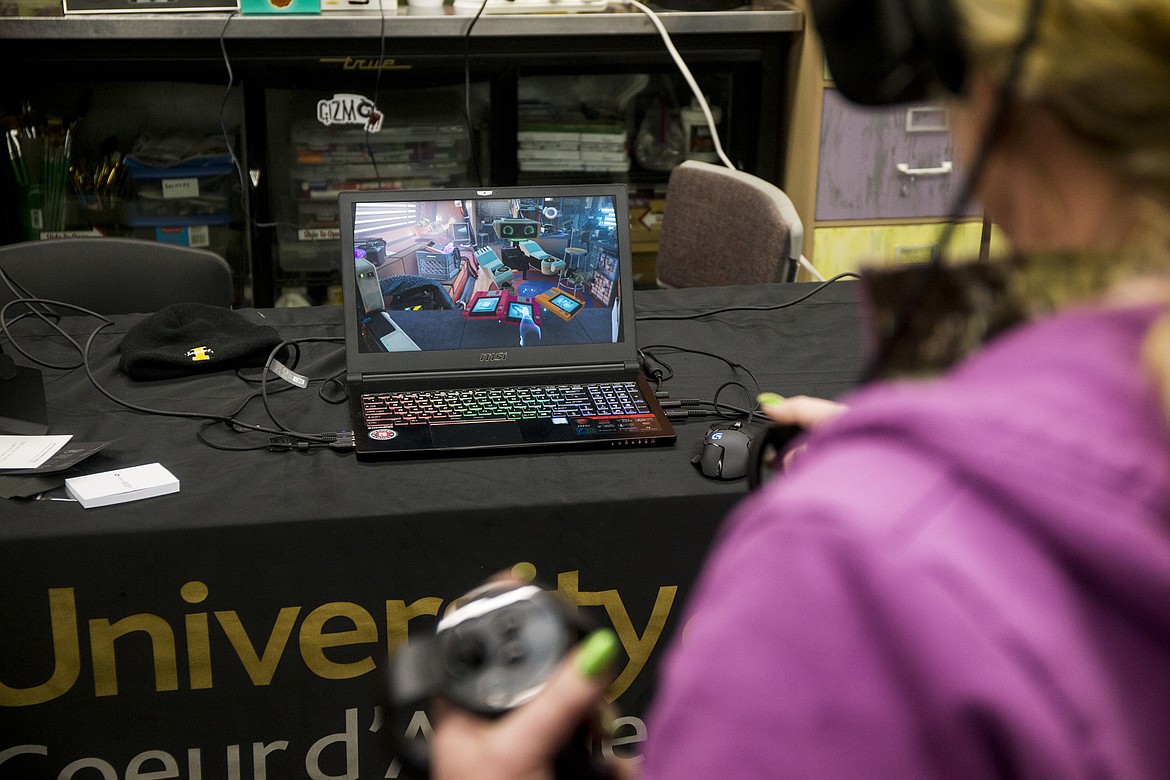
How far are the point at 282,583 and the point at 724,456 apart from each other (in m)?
0.53

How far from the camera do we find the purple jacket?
352 millimetres

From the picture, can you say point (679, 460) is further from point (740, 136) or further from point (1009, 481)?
point (740, 136)

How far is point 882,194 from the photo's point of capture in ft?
10.2

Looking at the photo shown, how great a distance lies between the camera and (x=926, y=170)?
3.07 m

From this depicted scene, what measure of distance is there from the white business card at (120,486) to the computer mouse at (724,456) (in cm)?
61

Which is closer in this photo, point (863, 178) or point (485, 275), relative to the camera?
point (485, 275)

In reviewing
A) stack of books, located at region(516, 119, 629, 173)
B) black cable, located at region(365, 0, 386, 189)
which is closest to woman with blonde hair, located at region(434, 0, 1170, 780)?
black cable, located at region(365, 0, 386, 189)

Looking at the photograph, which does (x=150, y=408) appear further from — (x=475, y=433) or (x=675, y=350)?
(x=675, y=350)

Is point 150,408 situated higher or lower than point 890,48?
lower

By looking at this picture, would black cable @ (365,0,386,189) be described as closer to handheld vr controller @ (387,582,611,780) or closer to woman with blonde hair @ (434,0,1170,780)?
handheld vr controller @ (387,582,611,780)

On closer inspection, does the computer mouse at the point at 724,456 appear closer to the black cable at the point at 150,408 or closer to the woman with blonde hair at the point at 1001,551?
the black cable at the point at 150,408

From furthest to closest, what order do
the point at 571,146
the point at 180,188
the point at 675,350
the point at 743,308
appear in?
the point at 571,146
the point at 180,188
the point at 743,308
the point at 675,350

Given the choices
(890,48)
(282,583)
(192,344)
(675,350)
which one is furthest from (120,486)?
(890,48)

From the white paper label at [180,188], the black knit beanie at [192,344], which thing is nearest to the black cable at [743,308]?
the black knit beanie at [192,344]
